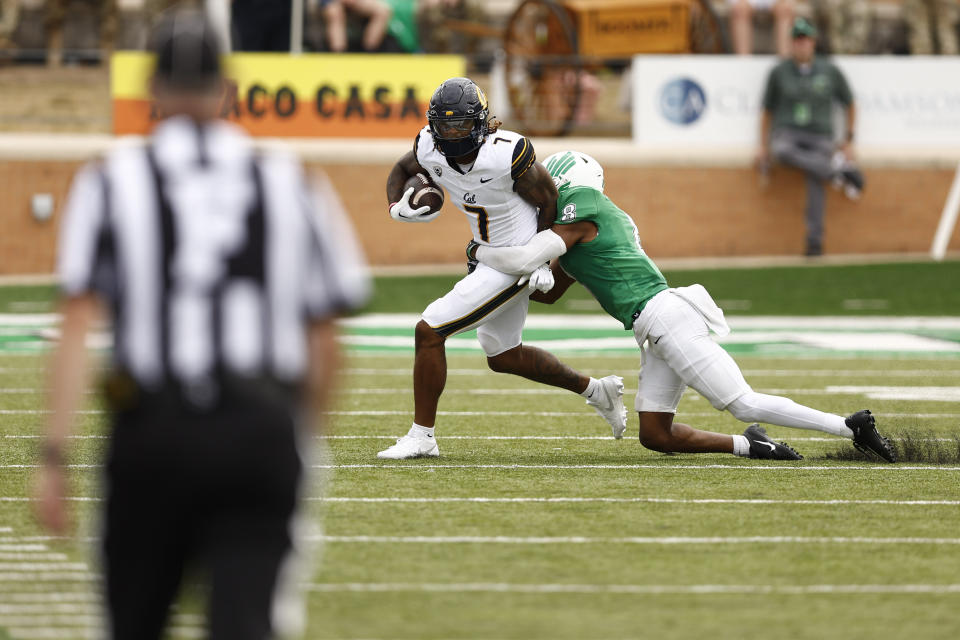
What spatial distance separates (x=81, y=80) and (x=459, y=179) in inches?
531

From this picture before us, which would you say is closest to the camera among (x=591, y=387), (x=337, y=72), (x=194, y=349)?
(x=194, y=349)

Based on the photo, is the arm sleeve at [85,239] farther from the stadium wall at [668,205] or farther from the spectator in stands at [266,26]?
the spectator in stands at [266,26]

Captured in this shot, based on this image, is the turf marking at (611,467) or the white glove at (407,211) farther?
the white glove at (407,211)

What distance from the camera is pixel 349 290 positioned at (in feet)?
11.1

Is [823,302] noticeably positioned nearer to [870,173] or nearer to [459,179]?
[870,173]

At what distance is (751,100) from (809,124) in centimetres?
80

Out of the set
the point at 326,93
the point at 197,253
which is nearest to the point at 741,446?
the point at 197,253

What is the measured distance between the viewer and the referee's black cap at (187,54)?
327cm

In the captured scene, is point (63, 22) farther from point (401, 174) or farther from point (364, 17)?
point (401, 174)

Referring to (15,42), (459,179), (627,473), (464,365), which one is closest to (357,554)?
(627,473)

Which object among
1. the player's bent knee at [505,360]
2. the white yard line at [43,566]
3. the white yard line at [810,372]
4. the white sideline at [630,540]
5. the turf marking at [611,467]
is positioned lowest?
the white yard line at [810,372]

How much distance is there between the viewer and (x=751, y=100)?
18312mm

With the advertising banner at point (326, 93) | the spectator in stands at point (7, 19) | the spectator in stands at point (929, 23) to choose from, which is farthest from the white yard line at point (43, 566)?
the spectator in stands at point (929, 23)

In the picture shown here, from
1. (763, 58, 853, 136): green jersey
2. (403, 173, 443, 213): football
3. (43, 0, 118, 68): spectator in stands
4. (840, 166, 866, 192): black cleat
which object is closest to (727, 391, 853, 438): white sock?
(403, 173, 443, 213): football
